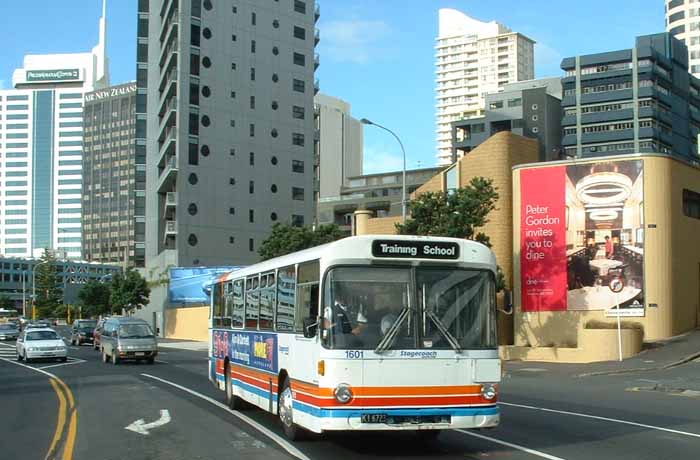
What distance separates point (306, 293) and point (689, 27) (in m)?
154

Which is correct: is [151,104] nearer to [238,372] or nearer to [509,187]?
[509,187]

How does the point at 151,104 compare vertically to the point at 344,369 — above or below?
above

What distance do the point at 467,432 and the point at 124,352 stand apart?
23.4 m

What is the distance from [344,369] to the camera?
404 inches

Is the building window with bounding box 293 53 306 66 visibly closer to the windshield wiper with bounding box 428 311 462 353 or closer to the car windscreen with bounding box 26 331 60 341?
the car windscreen with bounding box 26 331 60 341

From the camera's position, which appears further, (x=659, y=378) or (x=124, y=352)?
(x=124, y=352)

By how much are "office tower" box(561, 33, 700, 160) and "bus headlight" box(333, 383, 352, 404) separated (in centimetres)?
10355

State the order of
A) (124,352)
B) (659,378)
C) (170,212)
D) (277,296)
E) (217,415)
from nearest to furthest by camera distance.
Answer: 1. (277,296)
2. (217,415)
3. (659,378)
4. (124,352)
5. (170,212)

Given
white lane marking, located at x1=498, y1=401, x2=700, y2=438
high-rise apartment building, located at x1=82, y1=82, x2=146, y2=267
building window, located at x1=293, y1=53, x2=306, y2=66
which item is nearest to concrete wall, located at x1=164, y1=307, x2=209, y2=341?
building window, located at x1=293, y1=53, x2=306, y2=66

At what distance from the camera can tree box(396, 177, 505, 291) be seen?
33.3m

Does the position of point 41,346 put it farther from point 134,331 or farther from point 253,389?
point 253,389

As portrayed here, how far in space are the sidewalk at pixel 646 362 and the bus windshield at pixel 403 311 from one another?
17247 mm

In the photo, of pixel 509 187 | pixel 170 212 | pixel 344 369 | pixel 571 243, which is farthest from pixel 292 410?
pixel 170 212

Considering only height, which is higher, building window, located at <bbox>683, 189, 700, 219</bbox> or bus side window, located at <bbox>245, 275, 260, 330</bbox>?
building window, located at <bbox>683, 189, 700, 219</bbox>
